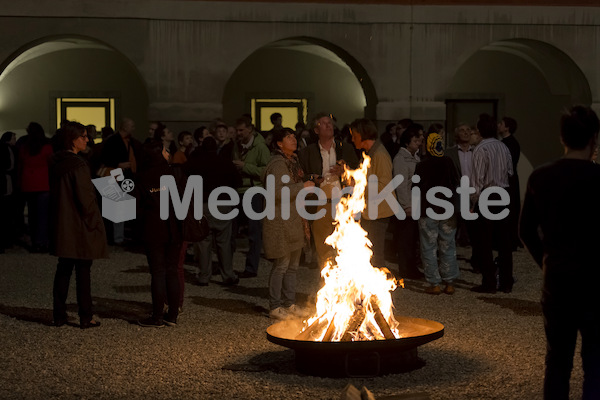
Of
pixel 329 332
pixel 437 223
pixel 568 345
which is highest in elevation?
pixel 437 223

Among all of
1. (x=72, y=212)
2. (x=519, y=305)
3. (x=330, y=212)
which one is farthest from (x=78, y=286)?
(x=519, y=305)

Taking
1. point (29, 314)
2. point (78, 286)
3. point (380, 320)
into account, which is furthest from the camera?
point (29, 314)

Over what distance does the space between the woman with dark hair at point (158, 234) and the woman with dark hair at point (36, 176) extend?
249 inches

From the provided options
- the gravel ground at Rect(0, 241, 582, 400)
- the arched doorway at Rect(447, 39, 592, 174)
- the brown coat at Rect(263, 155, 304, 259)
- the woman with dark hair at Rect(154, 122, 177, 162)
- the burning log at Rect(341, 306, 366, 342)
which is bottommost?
the gravel ground at Rect(0, 241, 582, 400)

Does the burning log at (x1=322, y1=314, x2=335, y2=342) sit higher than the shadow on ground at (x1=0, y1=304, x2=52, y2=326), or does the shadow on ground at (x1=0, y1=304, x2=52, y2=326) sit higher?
the burning log at (x1=322, y1=314, x2=335, y2=342)

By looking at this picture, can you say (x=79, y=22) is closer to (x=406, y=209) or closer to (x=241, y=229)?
(x=241, y=229)

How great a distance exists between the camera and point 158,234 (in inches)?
374

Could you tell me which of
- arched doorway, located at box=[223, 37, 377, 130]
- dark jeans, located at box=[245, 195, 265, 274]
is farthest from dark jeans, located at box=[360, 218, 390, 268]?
arched doorway, located at box=[223, 37, 377, 130]

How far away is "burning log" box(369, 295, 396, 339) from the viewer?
7699 mm

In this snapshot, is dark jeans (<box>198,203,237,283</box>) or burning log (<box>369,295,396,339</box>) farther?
dark jeans (<box>198,203,237,283</box>)

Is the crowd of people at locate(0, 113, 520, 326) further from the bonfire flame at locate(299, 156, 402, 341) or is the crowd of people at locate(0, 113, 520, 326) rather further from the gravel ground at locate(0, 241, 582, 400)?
the bonfire flame at locate(299, 156, 402, 341)

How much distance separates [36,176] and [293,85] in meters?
8.56

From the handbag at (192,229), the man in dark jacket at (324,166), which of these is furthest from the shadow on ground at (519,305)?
the handbag at (192,229)

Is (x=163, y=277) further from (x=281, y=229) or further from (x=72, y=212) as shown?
(x=281, y=229)
